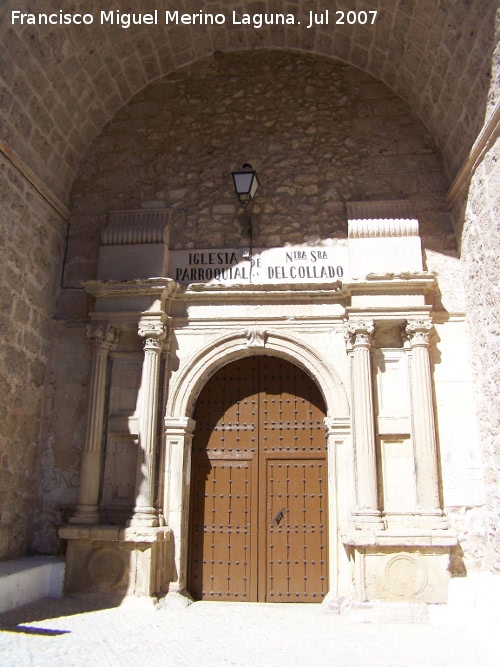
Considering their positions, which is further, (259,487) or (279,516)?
(259,487)

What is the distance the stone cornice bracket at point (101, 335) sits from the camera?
18.4 ft

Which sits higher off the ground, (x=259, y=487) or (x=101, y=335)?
(x=101, y=335)

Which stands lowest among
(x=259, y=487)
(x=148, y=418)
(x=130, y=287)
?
(x=259, y=487)

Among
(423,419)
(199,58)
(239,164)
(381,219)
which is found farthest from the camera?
(199,58)

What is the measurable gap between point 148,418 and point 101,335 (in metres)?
0.91

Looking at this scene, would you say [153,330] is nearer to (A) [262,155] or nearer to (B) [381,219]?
(A) [262,155]

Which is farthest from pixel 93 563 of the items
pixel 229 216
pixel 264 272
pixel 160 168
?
pixel 160 168

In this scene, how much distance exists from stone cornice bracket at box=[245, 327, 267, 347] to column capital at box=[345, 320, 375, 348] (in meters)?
0.80

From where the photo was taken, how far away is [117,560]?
504cm

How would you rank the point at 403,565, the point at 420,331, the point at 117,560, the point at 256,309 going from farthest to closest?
the point at 256,309
the point at 420,331
the point at 117,560
the point at 403,565

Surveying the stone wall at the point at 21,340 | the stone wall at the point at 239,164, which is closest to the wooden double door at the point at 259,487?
the stone wall at the point at 239,164

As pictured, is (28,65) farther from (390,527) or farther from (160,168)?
(390,527)

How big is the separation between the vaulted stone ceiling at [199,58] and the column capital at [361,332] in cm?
172

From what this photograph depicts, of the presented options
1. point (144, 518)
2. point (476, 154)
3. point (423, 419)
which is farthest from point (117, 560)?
point (476, 154)
